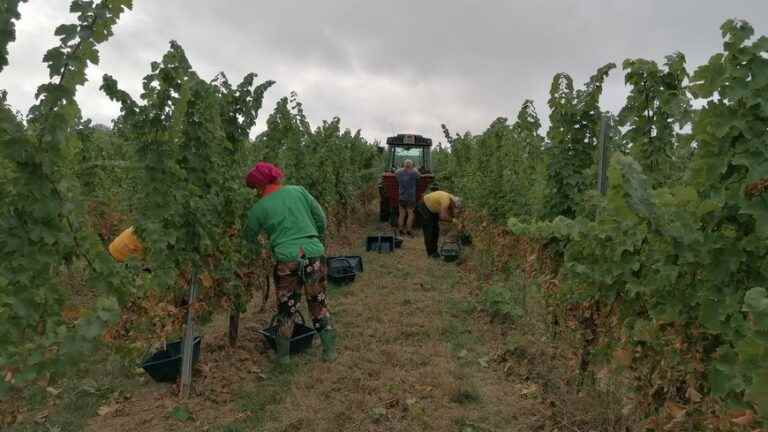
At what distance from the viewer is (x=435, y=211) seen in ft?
34.5

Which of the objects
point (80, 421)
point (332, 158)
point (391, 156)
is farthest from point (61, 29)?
point (391, 156)

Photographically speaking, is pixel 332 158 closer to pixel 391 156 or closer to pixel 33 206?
pixel 391 156

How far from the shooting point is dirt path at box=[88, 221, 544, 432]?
13.3 feet

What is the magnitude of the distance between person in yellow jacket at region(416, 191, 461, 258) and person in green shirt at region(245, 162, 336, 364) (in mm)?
5482

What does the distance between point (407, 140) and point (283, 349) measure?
12.8 metres

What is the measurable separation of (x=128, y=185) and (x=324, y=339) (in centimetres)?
530

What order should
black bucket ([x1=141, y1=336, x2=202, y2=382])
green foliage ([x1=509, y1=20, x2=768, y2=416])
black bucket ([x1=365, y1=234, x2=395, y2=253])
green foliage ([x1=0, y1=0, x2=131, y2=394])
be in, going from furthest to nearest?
black bucket ([x1=365, y1=234, x2=395, y2=253]), black bucket ([x1=141, y1=336, x2=202, y2=382]), green foliage ([x1=0, y1=0, x2=131, y2=394]), green foliage ([x1=509, y1=20, x2=768, y2=416])

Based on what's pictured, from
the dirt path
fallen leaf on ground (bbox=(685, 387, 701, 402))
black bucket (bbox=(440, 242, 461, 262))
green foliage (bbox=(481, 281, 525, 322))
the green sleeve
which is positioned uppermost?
the green sleeve

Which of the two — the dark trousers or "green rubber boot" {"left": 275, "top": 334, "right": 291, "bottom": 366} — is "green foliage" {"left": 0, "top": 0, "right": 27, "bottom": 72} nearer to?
"green rubber boot" {"left": 275, "top": 334, "right": 291, "bottom": 366}

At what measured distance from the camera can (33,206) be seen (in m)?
2.42

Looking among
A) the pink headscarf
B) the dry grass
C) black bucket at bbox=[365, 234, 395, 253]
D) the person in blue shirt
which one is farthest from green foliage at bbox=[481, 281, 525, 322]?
the person in blue shirt

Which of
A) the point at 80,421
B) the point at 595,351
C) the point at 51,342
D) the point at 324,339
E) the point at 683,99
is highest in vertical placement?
the point at 683,99

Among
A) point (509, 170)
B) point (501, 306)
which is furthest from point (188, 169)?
point (509, 170)

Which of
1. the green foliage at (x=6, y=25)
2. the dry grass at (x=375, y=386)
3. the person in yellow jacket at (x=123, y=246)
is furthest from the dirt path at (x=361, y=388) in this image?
the green foliage at (x=6, y=25)
